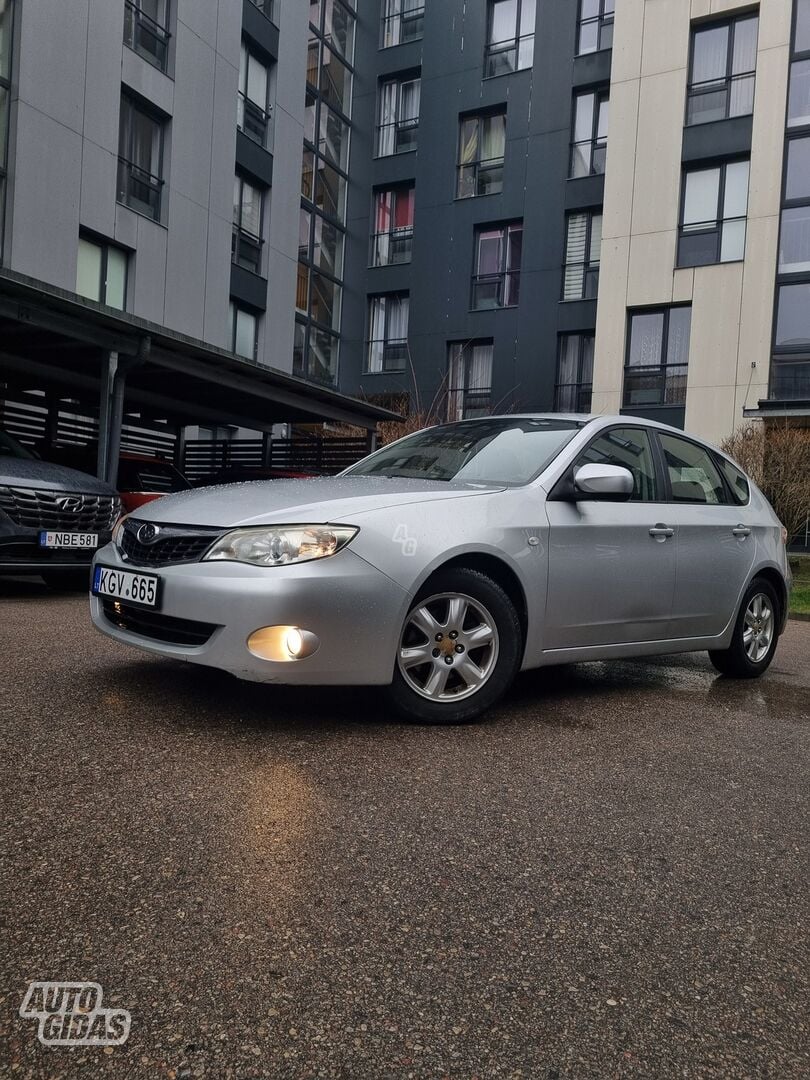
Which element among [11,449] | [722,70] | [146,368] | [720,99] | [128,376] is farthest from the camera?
[722,70]

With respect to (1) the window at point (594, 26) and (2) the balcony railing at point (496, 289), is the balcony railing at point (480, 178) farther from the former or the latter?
(1) the window at point (594, 26)

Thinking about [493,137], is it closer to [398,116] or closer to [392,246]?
[398,116]

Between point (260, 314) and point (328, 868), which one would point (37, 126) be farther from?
point (328, 868)

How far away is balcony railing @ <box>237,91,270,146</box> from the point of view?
71.4 ft

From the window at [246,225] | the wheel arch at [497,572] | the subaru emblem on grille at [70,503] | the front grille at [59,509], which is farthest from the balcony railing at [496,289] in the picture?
the wheel arch at [497,572]

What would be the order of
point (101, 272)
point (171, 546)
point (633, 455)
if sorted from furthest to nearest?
point (101, 272) < point (633, 455) < point (171, 546)

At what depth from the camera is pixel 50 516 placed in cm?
Result: 754

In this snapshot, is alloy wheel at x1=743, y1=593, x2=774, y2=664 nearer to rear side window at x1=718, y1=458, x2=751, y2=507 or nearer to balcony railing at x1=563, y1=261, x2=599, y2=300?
rear side window at x1=718, y1=458, x2=751, y2=507

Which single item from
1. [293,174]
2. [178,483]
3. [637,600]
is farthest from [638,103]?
[637,600]

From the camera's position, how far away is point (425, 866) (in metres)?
2.49

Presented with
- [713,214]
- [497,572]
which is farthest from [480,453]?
[713,214]

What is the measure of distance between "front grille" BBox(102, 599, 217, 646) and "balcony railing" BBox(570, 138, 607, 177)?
24.3 meters

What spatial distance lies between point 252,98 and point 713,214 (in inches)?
453

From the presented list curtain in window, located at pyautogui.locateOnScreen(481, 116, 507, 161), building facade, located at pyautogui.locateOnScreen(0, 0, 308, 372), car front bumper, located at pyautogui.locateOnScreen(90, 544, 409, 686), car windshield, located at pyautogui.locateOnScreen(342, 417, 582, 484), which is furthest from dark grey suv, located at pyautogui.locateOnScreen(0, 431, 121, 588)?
curtain in window, located at pyautogui.locateOnScreen(481, 116, 507, 161)
